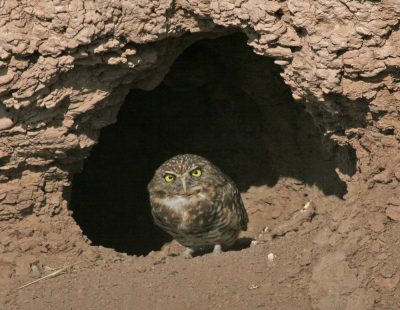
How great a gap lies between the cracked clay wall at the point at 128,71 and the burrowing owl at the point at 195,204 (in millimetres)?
800

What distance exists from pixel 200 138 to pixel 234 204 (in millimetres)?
2158

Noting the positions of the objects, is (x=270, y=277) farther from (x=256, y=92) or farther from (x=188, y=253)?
→ (x=256, y=92)

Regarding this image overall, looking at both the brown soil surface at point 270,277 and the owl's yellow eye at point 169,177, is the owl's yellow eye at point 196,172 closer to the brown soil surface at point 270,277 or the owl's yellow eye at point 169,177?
the owl's yellow eye at point 169,177

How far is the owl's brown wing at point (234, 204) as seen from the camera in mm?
7746

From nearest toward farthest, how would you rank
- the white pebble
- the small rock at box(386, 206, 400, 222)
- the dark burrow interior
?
the small rock at box(386, 206, 400, 222), the white pebble, the dark burrow interior

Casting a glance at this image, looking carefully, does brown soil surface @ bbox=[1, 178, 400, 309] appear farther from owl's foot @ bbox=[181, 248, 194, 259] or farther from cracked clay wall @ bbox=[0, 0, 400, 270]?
owl's foot @ bbox=[181, 248, 194, 259]

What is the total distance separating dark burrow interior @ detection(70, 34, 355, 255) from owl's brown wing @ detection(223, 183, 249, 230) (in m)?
0.95

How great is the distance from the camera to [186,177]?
7582 millimetres

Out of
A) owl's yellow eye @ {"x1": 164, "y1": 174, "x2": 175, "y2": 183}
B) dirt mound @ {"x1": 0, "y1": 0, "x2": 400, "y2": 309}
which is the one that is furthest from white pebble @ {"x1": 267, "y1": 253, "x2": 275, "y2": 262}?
owl's yellow eye @ {"x1": 164, "y1": 174, "x2": 175, "y2": 183}

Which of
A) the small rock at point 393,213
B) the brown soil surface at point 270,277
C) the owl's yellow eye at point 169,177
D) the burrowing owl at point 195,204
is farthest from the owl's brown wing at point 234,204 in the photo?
the small rock at point 393,213

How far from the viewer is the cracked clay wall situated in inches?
232

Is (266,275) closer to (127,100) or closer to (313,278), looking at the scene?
(313,278)

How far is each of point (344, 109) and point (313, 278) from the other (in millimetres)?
1403

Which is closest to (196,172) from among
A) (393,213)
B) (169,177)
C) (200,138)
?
(169,177)
